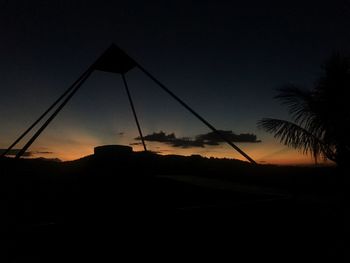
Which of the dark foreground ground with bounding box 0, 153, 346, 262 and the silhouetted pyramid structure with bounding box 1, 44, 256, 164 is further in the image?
the silhouetted pyramid structure with bounding box 1, 44, 256, 164

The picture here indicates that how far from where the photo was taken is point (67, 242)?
2.81 m

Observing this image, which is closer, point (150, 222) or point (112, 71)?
point (150, 222)

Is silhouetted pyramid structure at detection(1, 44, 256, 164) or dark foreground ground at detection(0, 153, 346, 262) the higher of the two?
silhouetted pyramid structure at detection(1, 44, 256, 164)

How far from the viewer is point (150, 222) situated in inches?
135

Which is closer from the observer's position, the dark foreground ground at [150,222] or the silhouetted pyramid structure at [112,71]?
the dark foreground ground at [150,222]

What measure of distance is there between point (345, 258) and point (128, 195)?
3.68 m

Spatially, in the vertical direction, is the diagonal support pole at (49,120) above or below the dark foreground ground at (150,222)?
above

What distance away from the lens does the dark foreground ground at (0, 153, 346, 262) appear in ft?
9.24

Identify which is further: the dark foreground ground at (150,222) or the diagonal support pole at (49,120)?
the diagonal support pole at (49,120)

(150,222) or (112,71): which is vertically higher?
(112,71)

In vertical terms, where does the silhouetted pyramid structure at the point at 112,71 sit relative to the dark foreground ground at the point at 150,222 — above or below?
above

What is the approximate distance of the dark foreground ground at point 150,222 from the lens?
2.82 m

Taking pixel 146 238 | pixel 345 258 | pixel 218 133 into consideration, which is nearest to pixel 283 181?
pixel 218 133

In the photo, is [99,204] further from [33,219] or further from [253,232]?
[253,232]
